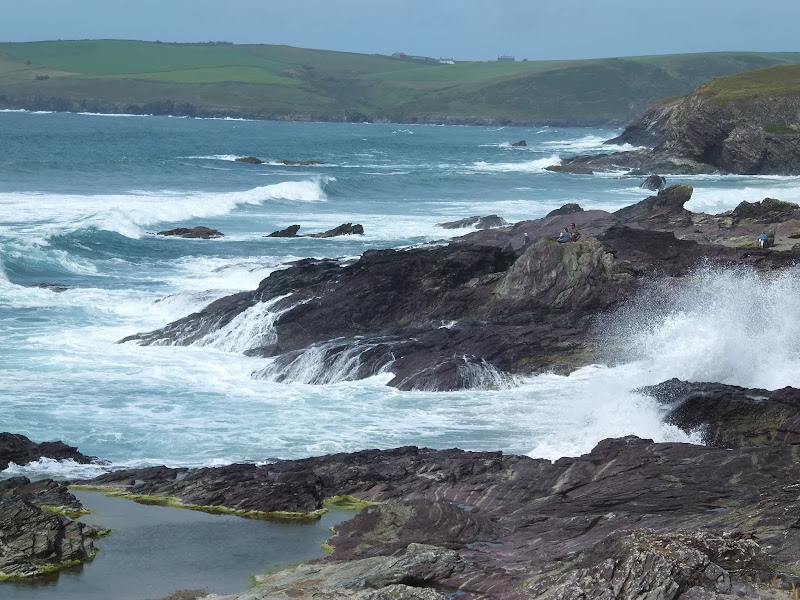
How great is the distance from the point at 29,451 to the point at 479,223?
114 ft

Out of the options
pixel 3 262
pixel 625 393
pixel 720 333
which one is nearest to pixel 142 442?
pixel 625 393

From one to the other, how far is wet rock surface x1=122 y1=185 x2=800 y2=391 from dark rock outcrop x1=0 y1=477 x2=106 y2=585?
11.3 m

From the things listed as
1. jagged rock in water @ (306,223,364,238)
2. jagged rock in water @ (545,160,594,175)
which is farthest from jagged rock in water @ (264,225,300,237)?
jagged rock in water @ (545,160,594,175)

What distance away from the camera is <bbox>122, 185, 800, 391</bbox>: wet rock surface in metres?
27.8

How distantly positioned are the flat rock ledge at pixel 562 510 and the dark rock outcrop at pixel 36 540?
105 inches

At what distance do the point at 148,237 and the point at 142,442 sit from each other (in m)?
32.0

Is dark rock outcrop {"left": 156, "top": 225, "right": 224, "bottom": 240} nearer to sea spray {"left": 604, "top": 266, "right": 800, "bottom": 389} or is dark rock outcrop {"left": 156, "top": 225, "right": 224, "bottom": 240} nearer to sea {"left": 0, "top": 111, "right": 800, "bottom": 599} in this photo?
sea {"left": 0, "top": 111, "right": 800, "bottom": 599}

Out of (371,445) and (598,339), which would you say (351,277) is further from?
(371,445)

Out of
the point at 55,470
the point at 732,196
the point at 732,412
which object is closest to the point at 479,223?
the point at 732,196

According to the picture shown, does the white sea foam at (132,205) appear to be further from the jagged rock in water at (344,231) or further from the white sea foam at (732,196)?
the white sea foam at (732,196)

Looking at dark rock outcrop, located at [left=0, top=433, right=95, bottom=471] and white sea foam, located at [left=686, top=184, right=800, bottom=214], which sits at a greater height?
white sea foam, located at [left=686, top=184, right=800, bottom=214]

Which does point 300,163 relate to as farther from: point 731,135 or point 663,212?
point 663,212

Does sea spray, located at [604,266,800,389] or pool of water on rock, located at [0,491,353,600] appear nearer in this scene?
pool of water on rock, located at [0,491,353,600]

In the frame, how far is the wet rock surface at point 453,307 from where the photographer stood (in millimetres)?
27766
